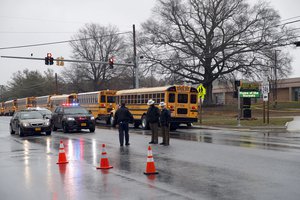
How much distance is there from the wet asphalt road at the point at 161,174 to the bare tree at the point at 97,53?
6241 centimetres

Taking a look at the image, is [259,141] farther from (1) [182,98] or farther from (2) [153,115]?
(1) [182,98]

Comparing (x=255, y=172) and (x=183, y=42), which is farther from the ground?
(x=183, y=42)

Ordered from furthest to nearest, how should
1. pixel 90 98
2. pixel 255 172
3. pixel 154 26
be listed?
1. pixel 154 26
2. pixel 90 98
3. pixel 255 172

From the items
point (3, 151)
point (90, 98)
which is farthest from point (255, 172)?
point (90, 98)

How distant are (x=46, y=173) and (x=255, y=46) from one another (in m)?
39.7

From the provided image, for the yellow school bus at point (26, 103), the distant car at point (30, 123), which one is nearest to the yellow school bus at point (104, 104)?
the distant car at point (30, 123)

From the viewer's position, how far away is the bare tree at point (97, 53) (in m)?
77.9

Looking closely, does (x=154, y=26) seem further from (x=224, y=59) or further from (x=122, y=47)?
(x=122, y=47)

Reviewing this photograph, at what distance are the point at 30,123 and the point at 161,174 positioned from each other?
14.5 meters

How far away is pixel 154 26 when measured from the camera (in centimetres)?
5078

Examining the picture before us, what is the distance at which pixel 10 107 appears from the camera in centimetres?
7325

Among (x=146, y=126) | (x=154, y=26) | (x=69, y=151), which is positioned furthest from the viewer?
(x=154, y=26)

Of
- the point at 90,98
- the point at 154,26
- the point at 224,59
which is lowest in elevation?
the point at 90,98

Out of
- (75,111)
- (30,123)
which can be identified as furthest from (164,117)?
(75,111)
